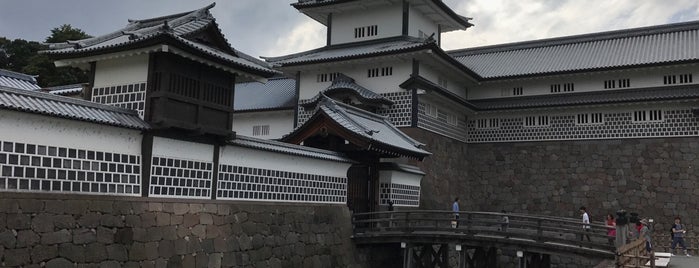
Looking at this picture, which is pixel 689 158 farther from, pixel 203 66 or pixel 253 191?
pixel 203 66

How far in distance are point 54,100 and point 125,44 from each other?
236cm

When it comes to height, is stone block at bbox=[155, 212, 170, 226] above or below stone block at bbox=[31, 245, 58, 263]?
above

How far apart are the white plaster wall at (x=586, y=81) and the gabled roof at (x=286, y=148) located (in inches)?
606

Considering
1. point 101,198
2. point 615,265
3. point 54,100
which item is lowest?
point 615,265

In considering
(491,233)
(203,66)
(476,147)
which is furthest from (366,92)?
(203,66)

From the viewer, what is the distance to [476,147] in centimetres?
3278

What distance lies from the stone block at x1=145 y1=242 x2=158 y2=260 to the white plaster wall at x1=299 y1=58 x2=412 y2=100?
1758 cm

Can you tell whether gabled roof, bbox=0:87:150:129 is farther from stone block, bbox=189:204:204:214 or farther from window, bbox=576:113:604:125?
window, bbox=576:113:604:125

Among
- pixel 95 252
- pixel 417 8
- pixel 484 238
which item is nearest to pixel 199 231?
pixel 95 252

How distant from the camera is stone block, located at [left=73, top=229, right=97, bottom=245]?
11102 mm

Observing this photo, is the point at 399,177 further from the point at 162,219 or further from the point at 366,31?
the point at 366,31

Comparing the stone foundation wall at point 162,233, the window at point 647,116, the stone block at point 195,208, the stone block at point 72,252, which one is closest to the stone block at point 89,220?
the stone foundation wall at point 162,233

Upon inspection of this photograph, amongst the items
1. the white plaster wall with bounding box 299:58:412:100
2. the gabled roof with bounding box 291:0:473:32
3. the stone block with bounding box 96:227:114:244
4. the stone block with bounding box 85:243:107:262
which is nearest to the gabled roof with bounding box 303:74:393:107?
the white plaster wall with bounding box 299:58:412:100

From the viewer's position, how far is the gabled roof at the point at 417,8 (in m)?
31.3
